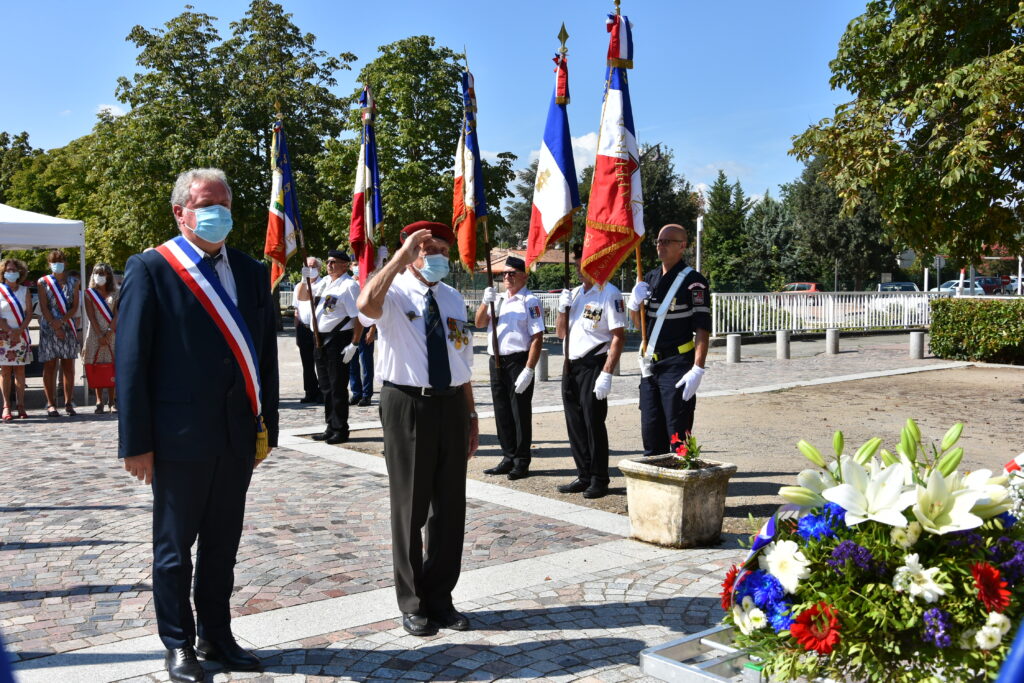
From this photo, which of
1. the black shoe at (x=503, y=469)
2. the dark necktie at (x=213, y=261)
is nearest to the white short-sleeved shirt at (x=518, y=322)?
the black shoe at (x=503, y=469)

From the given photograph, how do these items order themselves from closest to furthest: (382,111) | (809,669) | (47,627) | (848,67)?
1. (809,669)
2. (47,627)
3. (848,67)
4. (382,111)

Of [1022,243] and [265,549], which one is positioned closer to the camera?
[265,549]

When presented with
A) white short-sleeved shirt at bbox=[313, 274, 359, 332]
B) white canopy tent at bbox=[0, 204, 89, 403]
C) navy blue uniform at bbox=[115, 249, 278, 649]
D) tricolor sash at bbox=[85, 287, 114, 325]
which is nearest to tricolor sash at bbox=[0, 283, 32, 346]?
white canopy tent at bbox=[0, 204, 89, 403]

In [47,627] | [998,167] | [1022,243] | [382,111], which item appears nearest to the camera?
[47,627]

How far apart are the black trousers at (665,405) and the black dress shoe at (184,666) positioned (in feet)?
13.2

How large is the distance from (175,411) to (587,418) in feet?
14.1

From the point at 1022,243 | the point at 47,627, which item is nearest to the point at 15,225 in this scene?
the point at 47,627

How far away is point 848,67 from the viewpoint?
47.6ft

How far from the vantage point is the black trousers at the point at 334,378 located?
10602mm

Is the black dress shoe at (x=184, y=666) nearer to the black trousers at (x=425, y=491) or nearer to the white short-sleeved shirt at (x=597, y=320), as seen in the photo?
the black trousers at (x=425, y=491)

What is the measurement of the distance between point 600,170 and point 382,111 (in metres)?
19.8

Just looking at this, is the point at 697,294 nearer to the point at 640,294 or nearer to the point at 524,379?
the point at 640,294

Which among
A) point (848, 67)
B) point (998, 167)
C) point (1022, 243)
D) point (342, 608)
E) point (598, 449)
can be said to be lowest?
point (342, 608)

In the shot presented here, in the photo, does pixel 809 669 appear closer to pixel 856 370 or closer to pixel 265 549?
pixel 265 549
